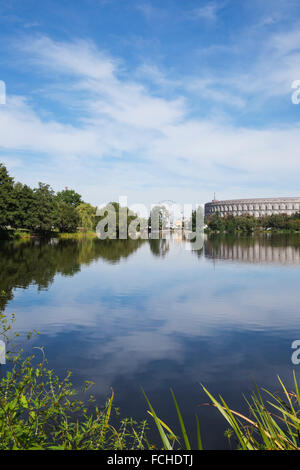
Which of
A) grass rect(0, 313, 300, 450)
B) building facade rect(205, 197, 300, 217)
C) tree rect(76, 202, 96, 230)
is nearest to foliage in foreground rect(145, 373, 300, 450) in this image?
grass rect(0, 313, 300, 450)

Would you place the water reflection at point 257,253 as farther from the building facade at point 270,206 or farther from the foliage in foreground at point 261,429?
the building facade at point 270,206

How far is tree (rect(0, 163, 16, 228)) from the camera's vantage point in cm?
5747

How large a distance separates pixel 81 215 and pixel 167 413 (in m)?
92.2

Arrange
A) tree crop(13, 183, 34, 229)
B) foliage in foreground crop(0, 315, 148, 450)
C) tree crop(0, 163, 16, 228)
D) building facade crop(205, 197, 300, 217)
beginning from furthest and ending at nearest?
1. building facade crop(205, 197, 300, 217)
2. tree crop(13, 183, 34, 229)
3. tree crop(0, 163, 16, 228)
4. foliage in foreground crop(0, 315, 148, 450)

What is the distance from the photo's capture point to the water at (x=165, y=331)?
28.2 feet

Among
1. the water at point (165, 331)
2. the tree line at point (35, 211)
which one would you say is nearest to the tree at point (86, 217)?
the tree line at point (35, 211)

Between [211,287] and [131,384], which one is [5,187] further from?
[131,384]

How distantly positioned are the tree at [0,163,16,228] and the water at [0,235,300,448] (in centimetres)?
3390

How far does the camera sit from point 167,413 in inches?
295

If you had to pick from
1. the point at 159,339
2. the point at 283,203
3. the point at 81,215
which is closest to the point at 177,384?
the point at 159,339

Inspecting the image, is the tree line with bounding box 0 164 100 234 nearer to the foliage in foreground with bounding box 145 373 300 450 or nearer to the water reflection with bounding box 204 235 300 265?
the water reflection with bounding box 204 235 300 265

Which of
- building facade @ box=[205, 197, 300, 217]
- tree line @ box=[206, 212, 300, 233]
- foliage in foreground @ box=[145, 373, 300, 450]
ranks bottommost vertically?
foliage in foreground @ box=[145, 373, 300, 450]

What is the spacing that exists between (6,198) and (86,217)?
41920 millimetres

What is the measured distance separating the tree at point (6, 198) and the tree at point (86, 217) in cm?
3524
